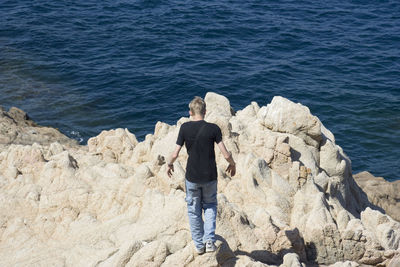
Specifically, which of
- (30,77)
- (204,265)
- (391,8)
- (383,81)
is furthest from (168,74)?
(204,265)

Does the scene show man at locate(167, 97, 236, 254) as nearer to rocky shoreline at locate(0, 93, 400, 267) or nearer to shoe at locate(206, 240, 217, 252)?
shoe at locate(206, 240, 217, 252)

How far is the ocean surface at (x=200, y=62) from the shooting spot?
2697 cm

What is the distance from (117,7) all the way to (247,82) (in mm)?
15416

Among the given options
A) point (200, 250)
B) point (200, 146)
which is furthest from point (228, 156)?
point (200, 250)

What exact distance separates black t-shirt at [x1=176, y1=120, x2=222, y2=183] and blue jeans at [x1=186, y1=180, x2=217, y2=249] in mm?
129

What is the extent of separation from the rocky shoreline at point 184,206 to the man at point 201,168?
1.14ft

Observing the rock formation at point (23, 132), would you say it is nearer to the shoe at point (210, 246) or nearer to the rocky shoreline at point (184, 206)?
the rocky shoreline at point (184, 206)

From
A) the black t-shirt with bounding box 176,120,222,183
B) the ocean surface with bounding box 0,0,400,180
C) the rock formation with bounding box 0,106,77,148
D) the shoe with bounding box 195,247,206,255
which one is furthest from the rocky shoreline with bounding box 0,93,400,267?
the ocean surface with bounding box 0,0,400,180

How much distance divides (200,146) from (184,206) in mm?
1833

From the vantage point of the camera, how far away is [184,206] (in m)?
9.69

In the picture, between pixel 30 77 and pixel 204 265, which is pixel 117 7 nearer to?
pixel 30 77

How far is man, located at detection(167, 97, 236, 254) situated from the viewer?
26.9ft

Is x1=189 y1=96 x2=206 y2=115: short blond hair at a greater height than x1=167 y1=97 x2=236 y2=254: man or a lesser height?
greater

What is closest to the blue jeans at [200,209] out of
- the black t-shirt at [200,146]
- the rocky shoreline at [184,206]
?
the black t-shirt at [200,146]
